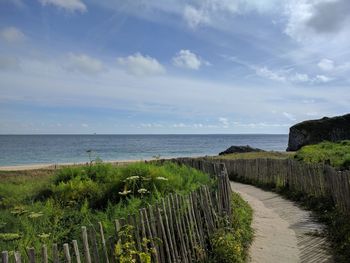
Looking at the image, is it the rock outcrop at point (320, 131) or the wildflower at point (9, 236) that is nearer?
the wildflower at point (9, 236)

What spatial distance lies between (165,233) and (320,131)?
46.1 m

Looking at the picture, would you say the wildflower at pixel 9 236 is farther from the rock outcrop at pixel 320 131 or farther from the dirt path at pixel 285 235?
the rock outcrop at pixel 320 131

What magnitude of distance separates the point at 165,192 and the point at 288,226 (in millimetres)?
3637

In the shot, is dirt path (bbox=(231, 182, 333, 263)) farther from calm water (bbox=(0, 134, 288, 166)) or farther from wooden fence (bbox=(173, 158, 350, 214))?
calm water (bbox=(0, 134, 288, 166))

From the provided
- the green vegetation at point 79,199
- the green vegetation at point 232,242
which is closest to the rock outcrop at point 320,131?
the green vegetation at point 79,199

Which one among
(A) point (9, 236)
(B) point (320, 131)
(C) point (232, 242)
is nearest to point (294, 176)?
(C) point (232, 242)

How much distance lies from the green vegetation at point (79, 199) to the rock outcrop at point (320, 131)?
40.3 meters

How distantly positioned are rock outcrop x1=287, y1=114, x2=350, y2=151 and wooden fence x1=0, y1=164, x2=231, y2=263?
4255 cm

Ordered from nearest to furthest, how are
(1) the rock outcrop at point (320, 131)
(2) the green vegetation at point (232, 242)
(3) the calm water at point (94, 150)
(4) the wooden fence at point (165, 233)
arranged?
(4) the wooden fence at point (165, 233)
(2) the green vegetation at point (232, 242)
(1) the rock outcrop at point (320, 131)
(3) the calm water at point (94, 150)

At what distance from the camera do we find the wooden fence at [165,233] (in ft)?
13.8

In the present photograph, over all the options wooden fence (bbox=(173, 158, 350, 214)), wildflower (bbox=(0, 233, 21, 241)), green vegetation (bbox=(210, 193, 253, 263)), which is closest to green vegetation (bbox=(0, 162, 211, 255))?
wildflower (bbox=(0, 233, 21, 241))

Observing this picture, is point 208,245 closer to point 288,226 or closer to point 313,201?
point 288,226

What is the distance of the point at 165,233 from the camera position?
5516 mm

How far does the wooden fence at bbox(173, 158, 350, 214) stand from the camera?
32.4ft
